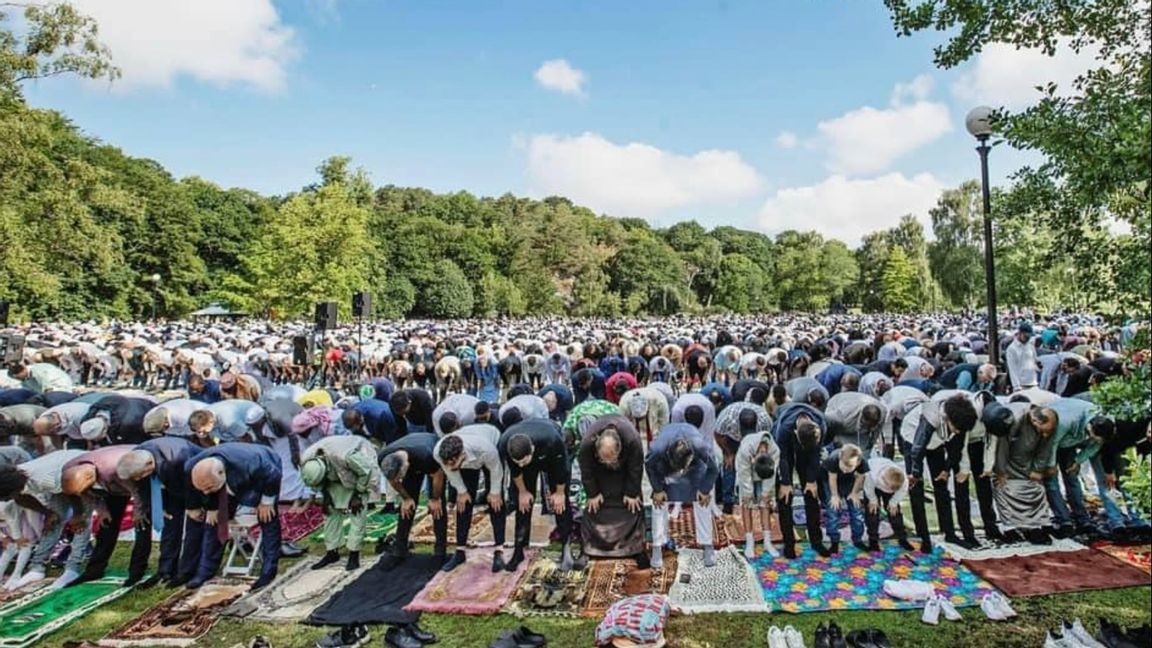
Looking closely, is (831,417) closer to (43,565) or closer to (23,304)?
(43,565)

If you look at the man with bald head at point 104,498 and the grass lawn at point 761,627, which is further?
the man with bald head at point 104,498

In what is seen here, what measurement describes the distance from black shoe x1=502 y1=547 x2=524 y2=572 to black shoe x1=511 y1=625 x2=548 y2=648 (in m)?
1.25

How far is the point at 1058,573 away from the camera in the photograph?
5512mm

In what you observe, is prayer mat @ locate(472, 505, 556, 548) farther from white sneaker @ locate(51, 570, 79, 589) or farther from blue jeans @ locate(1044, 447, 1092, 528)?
blue jeans @ locate(1044, 447, 1092, 528)

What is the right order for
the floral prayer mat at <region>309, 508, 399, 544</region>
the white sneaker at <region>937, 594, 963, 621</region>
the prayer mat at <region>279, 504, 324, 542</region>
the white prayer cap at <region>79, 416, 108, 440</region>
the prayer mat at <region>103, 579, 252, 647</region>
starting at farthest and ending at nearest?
1. the prayer mat at <region>279, 504, 324, 542</region>
2. the floral prayer mat at <region>309, 508, 399, 544</region>
3. the white prayer cap at <region>79, 416, 108, 440</region>
4. the prayer mat at <region>103, 579, 252, 647</region>
5. the white sneaker at <region>937, 594, 963, 621</region>

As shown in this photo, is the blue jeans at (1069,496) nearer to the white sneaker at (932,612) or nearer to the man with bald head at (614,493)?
the white sneaker at (932,612)

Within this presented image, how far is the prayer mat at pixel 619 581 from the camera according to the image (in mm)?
5418

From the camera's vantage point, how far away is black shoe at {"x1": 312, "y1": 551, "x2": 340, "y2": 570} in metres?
6.32

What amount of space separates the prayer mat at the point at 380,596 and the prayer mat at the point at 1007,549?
4.78 metres

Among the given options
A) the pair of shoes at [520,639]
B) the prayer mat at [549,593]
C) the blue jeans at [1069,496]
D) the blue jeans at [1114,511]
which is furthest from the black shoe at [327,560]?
the blue jeans at [1114,511]

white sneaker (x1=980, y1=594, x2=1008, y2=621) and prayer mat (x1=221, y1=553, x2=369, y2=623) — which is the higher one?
white sneaker (x1=980, y1=594, x2=1008, y2=621)

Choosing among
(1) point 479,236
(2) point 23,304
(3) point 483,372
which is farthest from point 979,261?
(2) point 23,304

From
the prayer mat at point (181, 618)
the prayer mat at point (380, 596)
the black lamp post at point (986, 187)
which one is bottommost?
the prayer mat at point (181, 618)

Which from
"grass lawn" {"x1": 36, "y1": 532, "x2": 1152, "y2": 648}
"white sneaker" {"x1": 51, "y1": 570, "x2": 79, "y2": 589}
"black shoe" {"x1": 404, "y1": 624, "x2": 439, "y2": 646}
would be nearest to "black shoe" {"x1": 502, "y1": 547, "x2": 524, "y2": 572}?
"grass lawn" {"x1": 36, "y1": 532, "x2": 1152, "y2": 648}
